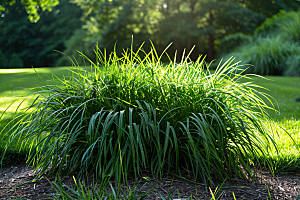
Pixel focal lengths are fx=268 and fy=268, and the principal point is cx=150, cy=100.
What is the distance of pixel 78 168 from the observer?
220 cm

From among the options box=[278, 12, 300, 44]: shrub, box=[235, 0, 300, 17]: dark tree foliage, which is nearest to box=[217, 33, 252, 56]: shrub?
box=[278, 12, 300, 44]: shrub

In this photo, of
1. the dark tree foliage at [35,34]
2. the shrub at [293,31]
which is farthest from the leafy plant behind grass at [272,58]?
the dark tree foliage at [35,34]

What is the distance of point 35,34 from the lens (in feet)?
99.7

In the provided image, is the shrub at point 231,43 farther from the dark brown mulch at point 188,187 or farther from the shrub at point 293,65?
the dark brown mulch at point 188,187

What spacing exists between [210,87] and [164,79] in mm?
393

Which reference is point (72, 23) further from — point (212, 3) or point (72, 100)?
point (72, 100)

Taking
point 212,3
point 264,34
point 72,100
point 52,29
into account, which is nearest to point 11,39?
point 52,29

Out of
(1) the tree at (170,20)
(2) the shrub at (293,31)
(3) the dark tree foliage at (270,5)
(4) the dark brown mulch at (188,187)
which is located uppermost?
(3) the dark tree foliage at (270,5)

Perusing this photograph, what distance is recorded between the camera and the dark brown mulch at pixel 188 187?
1874 mm

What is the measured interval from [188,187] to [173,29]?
65.2 ft

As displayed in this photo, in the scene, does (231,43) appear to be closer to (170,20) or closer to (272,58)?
(272,58)

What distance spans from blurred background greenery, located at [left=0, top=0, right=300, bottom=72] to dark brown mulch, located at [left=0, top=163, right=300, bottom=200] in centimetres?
877

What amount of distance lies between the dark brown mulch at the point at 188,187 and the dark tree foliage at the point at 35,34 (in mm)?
28994

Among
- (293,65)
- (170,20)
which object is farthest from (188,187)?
(170,20)
